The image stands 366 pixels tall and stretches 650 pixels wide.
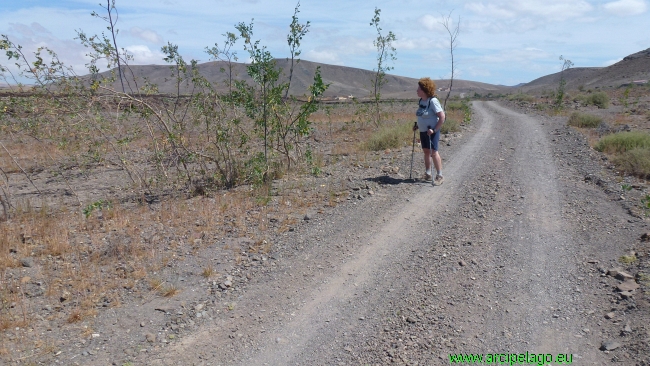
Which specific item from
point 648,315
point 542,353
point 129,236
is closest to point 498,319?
point 542,353

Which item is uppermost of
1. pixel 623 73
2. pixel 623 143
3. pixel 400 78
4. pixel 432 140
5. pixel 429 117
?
pixel 400 78

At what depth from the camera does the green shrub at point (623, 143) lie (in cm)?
1110

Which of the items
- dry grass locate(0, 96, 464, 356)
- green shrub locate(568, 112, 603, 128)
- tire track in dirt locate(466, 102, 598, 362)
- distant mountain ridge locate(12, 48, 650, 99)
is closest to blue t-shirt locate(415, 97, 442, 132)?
tire track in dirt locate(466, 102, 598, 362)

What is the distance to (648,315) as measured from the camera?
12.5ft

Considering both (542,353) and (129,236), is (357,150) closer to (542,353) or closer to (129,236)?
(129,236)

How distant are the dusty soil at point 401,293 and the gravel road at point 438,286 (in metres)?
0.01

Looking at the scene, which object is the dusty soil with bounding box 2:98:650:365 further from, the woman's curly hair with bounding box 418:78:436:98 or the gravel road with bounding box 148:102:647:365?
the woman's curly hair with bounding box 418:78:436:98

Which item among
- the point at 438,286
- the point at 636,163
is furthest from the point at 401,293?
the point at 636,163

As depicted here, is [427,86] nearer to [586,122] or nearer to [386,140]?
[386,140]

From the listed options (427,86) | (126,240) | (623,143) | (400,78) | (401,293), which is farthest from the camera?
(400,78)

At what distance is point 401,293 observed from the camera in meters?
4.46

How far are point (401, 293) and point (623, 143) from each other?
9.71 metres

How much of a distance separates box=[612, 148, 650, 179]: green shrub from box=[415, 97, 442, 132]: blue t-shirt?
4308mm

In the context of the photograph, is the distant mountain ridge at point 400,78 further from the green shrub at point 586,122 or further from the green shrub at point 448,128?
the green shrub at point 448,128
